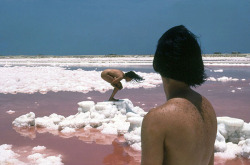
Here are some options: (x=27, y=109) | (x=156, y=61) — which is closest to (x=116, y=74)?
(x=27, y=109)

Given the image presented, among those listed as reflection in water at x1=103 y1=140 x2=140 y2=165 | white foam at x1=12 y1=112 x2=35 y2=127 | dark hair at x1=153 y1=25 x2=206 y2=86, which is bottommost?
reflection in water at x1=103 y1=140 x2=140 y2=165

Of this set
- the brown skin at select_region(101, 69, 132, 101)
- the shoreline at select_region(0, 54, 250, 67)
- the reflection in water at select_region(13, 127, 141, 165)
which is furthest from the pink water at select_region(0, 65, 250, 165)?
the shoreline at select_region(0, 54, 250, 67)

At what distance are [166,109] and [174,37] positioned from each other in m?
0.30

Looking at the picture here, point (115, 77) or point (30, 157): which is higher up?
point (115, 77)

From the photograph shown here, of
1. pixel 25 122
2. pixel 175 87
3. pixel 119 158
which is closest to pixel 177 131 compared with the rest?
pixel 175 87

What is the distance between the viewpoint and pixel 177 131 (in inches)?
43.8

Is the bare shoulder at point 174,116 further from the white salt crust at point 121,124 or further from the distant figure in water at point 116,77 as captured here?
the distant figure in water at point 116,77

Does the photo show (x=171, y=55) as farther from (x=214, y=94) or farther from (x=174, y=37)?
(x=214, y=94)

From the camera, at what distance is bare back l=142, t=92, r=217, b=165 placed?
3.62ft

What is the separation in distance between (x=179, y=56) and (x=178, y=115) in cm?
24

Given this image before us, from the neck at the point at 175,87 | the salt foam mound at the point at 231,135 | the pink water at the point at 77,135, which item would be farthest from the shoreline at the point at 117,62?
the neck at the point at 175,87

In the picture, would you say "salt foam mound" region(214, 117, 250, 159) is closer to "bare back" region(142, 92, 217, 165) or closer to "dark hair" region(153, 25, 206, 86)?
"bare back" region(142, 92, 217, 165)

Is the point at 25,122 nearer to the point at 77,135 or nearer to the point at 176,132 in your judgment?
the point at 77,135

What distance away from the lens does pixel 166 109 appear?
1.12 m
